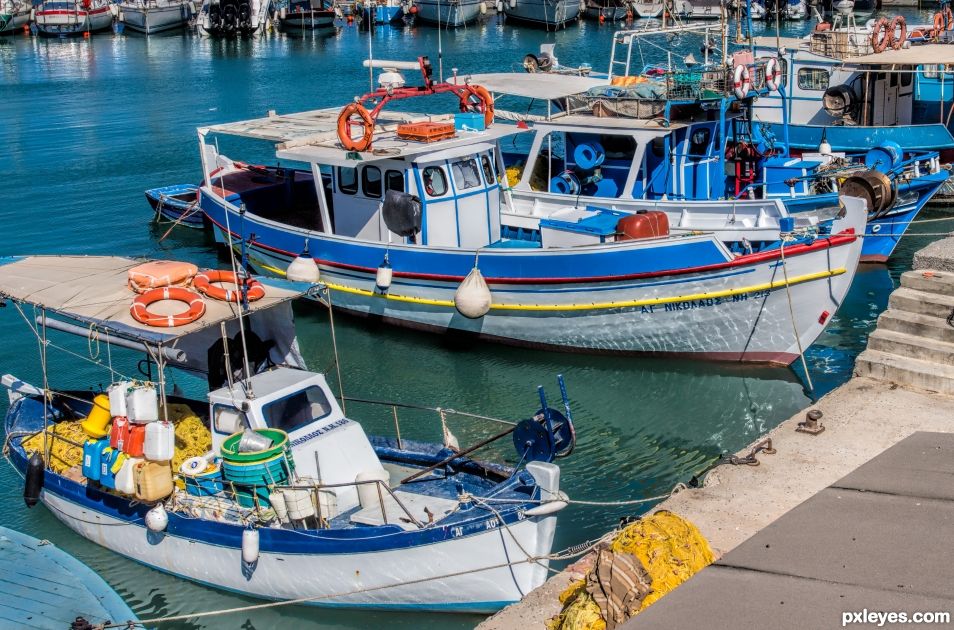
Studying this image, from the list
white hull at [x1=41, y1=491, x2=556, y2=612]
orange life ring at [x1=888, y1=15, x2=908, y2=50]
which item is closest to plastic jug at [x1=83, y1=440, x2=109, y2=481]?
white hull at [x1=41, y1=491, x2=556, y2=612]

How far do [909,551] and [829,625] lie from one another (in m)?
0.94

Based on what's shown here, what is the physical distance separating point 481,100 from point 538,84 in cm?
188

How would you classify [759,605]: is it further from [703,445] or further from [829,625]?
[703,445]

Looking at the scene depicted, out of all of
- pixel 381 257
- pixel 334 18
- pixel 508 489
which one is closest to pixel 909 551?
pixel 508 489

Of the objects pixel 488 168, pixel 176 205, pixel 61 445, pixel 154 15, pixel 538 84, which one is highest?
pixel 154 15

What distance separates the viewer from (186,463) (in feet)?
35.3

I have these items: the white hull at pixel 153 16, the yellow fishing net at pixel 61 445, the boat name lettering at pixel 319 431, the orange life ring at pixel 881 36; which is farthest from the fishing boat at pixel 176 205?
the white hull at pixel 153 16

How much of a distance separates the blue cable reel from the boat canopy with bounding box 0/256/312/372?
9.20 feet

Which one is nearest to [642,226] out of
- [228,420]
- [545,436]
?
[545,436]

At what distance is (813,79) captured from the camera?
1065 inches

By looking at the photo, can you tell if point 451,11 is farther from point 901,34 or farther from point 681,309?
point 681,309

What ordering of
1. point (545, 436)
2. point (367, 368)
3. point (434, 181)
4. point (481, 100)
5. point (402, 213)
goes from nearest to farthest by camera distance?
point (545, 436)
point (402, 213)
point (367, 368)
point (434, 181)
point (481, 100)

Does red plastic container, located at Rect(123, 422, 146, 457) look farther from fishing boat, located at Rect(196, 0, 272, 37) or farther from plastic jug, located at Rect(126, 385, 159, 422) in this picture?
fishing boat, located at Rect(196, 0, 272, 37)

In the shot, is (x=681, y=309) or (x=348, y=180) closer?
(x=681, y=309)
